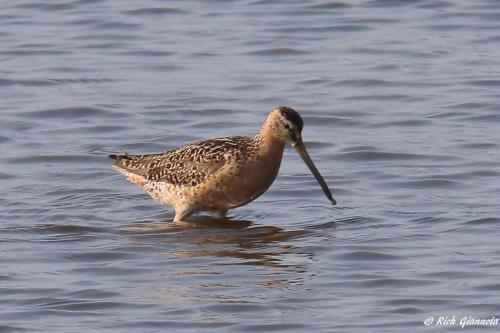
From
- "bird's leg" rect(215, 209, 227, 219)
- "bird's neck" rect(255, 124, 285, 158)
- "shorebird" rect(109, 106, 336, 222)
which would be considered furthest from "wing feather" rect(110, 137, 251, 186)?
"bird's leg" rect(215, 209, 227, 219)

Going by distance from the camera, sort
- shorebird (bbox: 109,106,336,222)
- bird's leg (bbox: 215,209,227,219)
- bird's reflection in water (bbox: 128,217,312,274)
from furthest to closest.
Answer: bird's leg (bbox: 215,209,227,219)
shorebird (bbox: 109,106,336,222)
bird's reflection in water (bbox: 128,217,312,274)

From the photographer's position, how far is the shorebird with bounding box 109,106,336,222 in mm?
10789

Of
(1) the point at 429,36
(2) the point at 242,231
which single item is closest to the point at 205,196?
(2) the point at 242,231

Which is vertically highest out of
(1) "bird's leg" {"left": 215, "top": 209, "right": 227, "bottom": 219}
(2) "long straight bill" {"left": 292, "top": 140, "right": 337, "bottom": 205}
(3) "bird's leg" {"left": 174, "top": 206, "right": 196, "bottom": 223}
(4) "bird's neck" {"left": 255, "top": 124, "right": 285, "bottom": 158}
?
(4) "bird's neck" {"left": 255, "top": 124, "right": 285, "bottom": 158}

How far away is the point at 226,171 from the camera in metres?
10.8

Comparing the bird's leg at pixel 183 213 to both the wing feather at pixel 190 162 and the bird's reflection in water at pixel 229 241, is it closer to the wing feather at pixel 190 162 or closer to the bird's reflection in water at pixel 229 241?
the bird's reflection in water at pixel 229 241

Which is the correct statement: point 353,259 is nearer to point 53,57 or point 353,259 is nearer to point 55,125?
point 55,125

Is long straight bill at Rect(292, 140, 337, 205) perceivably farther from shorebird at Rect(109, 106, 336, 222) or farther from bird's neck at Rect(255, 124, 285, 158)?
bird's neck at Rect(255, 124, 285, 158)

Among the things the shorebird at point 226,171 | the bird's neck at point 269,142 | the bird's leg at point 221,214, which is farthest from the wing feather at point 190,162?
the bird's leg at point 221,214

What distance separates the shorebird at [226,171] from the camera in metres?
10.8

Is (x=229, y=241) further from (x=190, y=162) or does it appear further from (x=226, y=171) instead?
(x=190, y=162)

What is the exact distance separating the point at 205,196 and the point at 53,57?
5.09 m

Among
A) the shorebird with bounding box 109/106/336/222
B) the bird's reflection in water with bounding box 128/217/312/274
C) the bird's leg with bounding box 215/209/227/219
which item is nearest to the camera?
the bird's reflection in water with bounding box 128/217/312/274

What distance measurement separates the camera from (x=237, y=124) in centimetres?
1325
